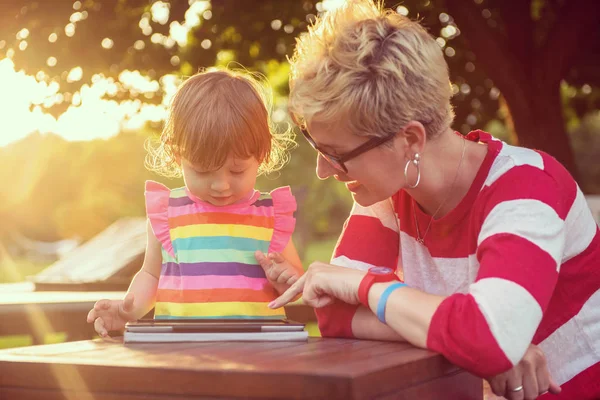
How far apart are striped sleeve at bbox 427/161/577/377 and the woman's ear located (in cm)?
27

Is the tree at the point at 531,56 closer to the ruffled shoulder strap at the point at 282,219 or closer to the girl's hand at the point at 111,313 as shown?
the ruffled shoulder strap at the point at 282,219

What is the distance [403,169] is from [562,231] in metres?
0.46

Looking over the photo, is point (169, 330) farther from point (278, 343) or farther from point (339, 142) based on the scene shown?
point (339, 142)

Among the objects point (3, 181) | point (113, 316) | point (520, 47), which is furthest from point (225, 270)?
A: point (3, 181)

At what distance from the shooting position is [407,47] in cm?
214

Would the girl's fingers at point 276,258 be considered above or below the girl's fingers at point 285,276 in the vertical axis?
above

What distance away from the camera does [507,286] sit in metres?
1.80

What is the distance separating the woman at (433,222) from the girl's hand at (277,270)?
166mm

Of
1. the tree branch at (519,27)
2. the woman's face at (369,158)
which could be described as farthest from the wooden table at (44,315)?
the tree branch at (519,27)

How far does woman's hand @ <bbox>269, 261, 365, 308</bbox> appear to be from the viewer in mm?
2039

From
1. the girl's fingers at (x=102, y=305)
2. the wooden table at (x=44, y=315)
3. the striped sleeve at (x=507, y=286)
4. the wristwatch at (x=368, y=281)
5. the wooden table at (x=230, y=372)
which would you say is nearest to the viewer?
the wooden table at (x=230, y=372)

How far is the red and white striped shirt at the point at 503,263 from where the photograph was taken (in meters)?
1.76

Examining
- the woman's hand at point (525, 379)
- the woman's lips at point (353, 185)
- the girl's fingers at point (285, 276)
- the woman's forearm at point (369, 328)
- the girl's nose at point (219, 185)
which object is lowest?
the woman's hand at point (525, 379)

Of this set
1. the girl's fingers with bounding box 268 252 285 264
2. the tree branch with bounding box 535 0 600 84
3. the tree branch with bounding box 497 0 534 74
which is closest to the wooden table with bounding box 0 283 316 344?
the girl's fingers with bounding box 268 252 285 264
